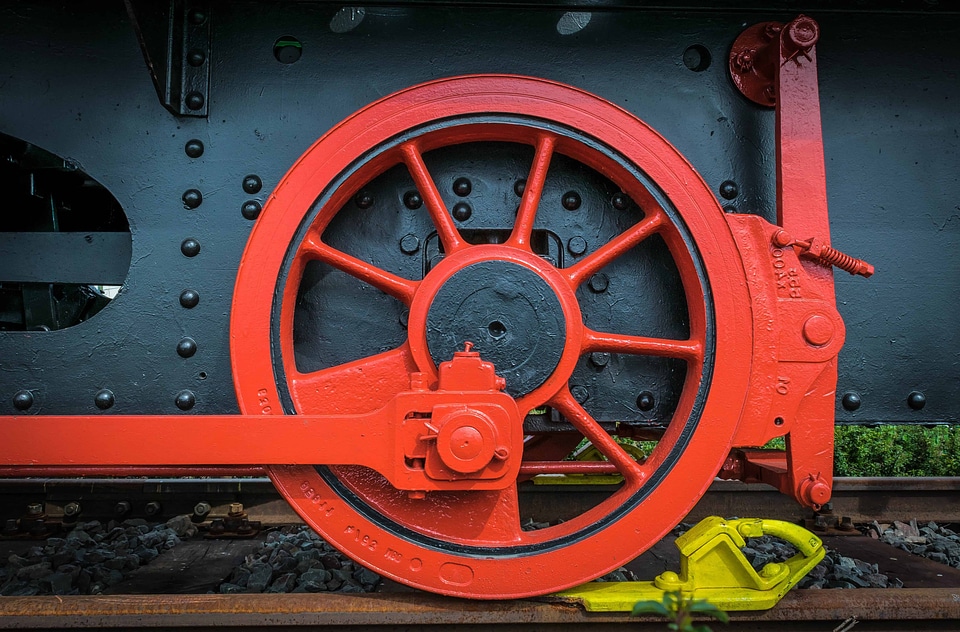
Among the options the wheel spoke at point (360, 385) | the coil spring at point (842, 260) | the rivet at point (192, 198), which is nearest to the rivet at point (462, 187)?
the wheel spoke at point (360, 385)

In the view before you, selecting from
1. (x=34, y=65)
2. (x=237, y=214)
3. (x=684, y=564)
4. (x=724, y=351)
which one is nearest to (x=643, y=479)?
(x=684, y=564)

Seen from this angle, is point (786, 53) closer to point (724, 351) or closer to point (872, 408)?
point (724, 351)

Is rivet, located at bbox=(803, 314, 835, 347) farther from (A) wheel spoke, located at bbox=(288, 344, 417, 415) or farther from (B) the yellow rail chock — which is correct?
(A) wheel spoke, located at bbox=(288, 344, 417, 415)

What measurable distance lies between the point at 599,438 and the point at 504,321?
1.34ft

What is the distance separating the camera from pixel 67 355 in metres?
1.78

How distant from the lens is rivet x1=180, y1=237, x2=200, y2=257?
70.6 inches

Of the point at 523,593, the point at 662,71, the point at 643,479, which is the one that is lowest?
the point at 523,593

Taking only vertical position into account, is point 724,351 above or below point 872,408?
above

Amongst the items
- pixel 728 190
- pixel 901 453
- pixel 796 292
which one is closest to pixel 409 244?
pixel 728 190

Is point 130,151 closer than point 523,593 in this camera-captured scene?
No

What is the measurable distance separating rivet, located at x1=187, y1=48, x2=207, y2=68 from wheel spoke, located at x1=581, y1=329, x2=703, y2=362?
1305mm

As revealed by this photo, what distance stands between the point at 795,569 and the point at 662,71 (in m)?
1.42

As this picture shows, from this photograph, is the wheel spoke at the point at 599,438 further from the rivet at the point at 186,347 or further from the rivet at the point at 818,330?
the rivet at the point at 186,347

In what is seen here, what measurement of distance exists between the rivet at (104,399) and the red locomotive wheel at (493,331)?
1.38 feet
